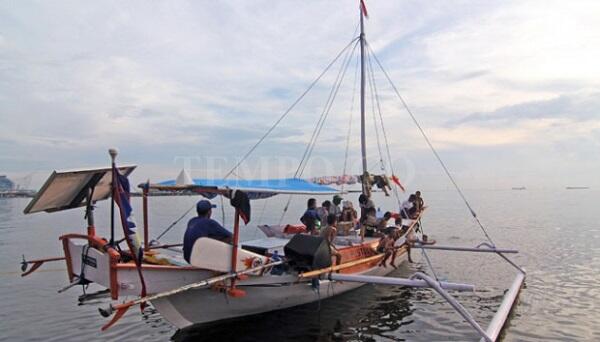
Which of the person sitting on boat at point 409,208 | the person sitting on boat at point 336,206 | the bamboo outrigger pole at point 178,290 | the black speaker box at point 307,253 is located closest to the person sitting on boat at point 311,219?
the person sitting on boat at point 336,206

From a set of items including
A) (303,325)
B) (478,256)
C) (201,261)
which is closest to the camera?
(201,261)

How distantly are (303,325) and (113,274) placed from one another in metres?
4.82

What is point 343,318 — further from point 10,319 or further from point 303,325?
point 10,319

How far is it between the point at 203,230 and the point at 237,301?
2.16 metres

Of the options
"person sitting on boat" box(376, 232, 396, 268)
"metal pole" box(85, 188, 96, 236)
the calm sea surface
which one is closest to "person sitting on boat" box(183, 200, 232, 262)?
"metal pole" box(85, 188, 96, 236)

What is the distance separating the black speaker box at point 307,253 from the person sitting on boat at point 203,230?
1.94 metres

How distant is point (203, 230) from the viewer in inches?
312

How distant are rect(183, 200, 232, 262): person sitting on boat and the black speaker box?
6.37 feet

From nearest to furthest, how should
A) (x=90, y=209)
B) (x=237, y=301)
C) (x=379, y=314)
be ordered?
(x=90, y=209), (x=237, y=301), (x=379, y=314)

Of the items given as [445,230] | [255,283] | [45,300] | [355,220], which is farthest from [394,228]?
[445,230]

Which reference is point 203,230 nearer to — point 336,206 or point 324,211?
point 324,211

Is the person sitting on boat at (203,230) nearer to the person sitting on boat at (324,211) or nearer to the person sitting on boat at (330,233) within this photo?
the person sitting on boat at (330,233)

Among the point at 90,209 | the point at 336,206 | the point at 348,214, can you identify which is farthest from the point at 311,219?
the point at 90,209

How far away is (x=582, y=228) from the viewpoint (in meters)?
33.2
